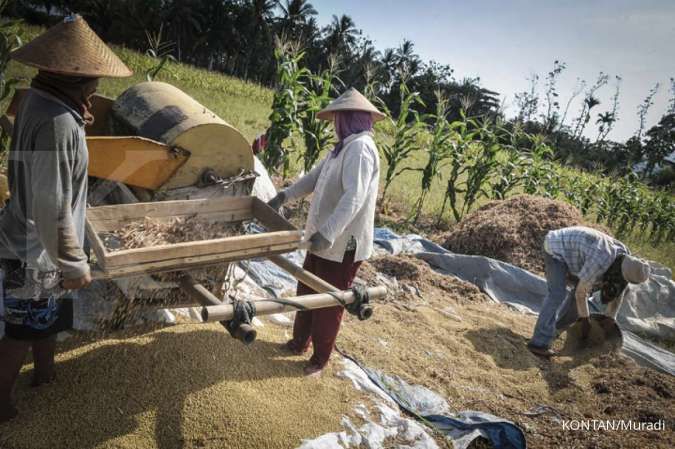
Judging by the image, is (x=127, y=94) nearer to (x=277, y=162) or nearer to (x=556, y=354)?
(x=277, y=162)

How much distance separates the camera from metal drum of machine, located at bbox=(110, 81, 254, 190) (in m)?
A: 3.01

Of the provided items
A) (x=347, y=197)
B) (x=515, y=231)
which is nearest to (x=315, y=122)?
(x=515, y=231)

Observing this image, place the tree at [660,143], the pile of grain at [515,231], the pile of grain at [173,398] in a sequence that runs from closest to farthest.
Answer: the pile of grain at [173,398] < the pile of grain at [515,231] < the tree at [660,143]

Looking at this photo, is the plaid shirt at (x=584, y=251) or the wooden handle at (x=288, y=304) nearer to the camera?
the wooden handle at (x=288, y=304)

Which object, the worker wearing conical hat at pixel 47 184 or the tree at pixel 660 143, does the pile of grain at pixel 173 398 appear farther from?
the tree at pixel 660 143

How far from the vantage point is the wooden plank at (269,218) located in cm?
264

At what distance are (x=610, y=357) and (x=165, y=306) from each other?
3.78m

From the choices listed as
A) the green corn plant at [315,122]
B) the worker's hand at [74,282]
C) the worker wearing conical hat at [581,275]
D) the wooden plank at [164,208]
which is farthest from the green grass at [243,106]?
→ the worker's hand at [74,282]

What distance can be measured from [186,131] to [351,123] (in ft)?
3.39

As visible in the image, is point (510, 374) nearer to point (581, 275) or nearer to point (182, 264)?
point (581, 275)

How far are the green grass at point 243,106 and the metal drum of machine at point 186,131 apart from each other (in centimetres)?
331

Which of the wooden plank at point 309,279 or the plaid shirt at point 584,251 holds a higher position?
the plaid shirt at point 584,251

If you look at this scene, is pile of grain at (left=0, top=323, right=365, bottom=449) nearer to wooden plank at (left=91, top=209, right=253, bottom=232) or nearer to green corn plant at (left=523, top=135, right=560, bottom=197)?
wooden plank at (left=91, top=209, right=253, bottom=232)

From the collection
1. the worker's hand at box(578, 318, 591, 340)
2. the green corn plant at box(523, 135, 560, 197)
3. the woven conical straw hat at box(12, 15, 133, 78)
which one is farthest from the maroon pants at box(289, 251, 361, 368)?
the green corn plant at box(523, 135, 560, 197)
